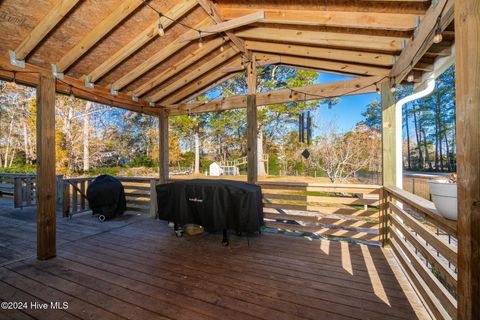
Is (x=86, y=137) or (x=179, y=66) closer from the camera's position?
(x=179, y=66)

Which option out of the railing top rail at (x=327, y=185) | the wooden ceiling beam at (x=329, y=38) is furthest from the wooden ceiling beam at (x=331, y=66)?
the railing top rail at (x=327, y=185)

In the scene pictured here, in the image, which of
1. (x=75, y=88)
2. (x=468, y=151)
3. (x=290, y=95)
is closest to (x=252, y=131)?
(x=290, y=95)

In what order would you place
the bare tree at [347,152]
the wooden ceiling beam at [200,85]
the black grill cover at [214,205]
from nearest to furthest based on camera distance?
the black grill cover at [214,205], the wooden ceiling beam at [200,85], the bare tree at [347,152]

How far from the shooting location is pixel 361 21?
92.4 inches

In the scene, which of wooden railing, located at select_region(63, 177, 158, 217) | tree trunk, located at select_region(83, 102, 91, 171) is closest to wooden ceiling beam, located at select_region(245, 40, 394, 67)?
wooden railing, located at select_region(63, 177, 158, 217)

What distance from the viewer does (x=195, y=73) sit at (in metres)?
4.09

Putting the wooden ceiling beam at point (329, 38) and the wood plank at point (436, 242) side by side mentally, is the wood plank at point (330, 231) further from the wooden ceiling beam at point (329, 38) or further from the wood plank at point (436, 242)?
the wooden ceiling beam at point (329, 38)

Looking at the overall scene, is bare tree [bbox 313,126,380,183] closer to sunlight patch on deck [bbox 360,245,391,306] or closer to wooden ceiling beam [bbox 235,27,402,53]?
sunlight patch on deck [bbox 360,245,391,306]

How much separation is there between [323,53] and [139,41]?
99.8 inches

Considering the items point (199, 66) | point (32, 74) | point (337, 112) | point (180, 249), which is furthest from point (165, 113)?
point (337, 112)

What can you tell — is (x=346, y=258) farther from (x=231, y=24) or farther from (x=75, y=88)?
(x=75, y=88)

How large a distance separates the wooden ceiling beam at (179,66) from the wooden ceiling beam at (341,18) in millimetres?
678

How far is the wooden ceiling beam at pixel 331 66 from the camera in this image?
10.6 ft

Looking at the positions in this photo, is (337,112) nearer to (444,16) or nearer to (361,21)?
(361,21)
